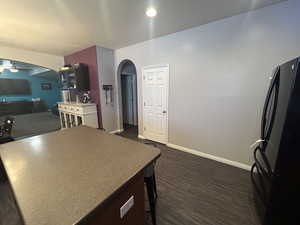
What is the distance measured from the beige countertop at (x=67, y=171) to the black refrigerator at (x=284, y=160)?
1.11 meters

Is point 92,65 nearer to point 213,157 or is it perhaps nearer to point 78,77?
point 78,77

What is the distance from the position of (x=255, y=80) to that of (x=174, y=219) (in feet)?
7.77

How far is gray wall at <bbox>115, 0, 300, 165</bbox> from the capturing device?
2016mm

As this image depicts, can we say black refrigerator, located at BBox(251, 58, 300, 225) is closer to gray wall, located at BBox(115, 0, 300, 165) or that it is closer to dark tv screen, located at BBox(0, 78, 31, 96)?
gray wall, located at BBox(115, 0, 300, 165)

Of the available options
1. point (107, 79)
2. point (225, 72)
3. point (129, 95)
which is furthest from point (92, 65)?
point (225, 72)

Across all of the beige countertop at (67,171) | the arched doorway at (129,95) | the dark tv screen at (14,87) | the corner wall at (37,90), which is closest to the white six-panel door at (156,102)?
the arched doorway at (129,95)

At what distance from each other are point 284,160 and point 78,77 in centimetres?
457

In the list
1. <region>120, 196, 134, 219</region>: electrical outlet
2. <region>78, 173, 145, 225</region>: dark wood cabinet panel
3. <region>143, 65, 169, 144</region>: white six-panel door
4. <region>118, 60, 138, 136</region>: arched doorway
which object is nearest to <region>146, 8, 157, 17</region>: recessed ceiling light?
<region>143, 65, 169, 144</region>: white six-panel door

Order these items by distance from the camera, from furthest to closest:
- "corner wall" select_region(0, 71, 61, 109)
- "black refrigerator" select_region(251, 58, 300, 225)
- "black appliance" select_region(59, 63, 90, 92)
Answer: 1. "corner wall" select_region(0, 71, 61, 109)
2. "black appliance" select_region(59, 63, 90, 92)
3. "black refrigerator" select_region(251, 58, 300, 225)

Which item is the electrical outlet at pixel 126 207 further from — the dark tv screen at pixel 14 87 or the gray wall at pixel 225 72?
the dark tv screen at pixel 14 87

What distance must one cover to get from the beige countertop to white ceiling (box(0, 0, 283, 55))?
6.27ft

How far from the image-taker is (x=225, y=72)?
2.46m

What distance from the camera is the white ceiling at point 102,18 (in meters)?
1.94

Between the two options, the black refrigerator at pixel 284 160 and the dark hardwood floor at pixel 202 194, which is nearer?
the black refrigerator at pixel 284 160
